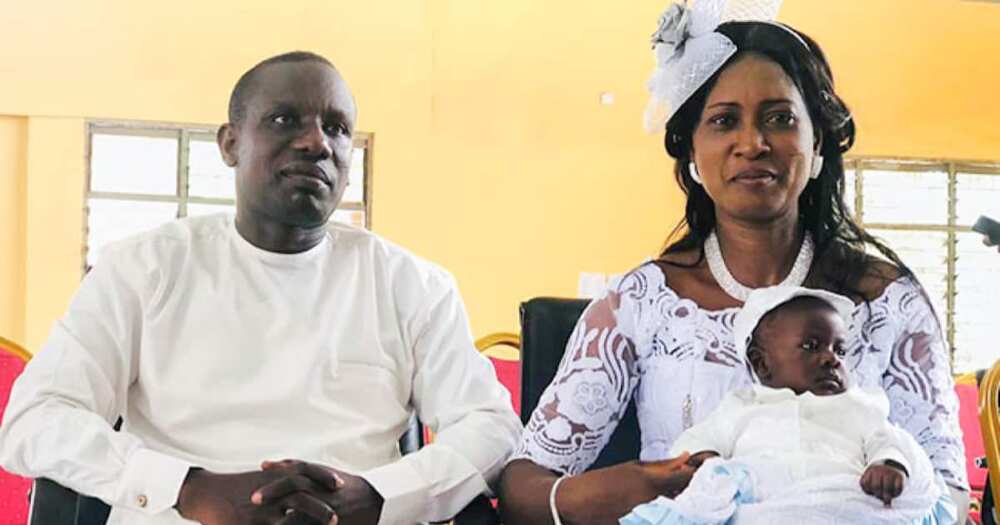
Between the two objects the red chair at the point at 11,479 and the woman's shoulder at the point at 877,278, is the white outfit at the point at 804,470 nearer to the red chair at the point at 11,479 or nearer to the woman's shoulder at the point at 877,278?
the woman's shoulder at the point at 877,278

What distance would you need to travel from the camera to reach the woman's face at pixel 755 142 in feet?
6.29

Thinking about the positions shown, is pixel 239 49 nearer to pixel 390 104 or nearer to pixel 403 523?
pixel 390 104

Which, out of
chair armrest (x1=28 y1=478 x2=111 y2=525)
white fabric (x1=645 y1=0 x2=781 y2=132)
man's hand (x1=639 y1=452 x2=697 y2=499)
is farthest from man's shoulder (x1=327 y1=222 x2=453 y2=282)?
man's hand (x1=639 y1=452 x2=697 y2=499)

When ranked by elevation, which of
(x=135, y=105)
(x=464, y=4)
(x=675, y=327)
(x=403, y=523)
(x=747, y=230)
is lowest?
(x=403, y=523)

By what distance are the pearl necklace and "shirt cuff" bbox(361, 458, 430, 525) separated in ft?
2.02

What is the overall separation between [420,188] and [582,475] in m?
6.36

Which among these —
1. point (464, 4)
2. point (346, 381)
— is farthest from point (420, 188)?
point (346, 381)

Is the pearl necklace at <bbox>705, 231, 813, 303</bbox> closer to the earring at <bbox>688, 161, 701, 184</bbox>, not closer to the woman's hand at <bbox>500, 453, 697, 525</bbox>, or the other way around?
the earring at <bbox>688, 161, 701, 184</bbox>

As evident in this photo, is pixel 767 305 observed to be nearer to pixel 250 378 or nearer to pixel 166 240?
pixel 250 378

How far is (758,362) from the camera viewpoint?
5.84ft

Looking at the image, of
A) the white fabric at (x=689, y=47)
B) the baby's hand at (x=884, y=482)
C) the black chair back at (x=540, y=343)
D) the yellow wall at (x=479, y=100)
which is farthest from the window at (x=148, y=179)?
the baby's hand at (x=884, y=482)

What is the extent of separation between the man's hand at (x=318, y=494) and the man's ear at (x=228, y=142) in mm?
711

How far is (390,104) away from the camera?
26.7ft

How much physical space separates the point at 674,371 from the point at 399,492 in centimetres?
51
